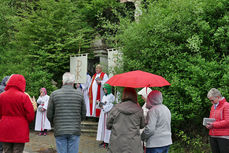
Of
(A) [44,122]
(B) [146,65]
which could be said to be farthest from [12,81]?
(A) [44,122]

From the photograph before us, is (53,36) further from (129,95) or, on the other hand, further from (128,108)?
(128,108)

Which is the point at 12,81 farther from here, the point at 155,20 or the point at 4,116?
the point at 155,20

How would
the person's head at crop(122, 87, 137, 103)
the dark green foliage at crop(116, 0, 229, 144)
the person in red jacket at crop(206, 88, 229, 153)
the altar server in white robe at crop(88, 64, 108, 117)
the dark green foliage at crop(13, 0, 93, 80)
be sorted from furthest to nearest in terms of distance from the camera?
the dark green foliage at crop(13, 0, 93, 80) < the altar server in white robe at crop(88, 64, 108, 117) < the dark green foliage at crop(116, 0, 229, 144) < the person in red jacket at crop(206, 88, 229, 153) < the person's head at crop(122, 87, 137, 103)

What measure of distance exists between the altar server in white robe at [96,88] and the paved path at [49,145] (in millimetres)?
1394

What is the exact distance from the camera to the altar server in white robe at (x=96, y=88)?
9695mm

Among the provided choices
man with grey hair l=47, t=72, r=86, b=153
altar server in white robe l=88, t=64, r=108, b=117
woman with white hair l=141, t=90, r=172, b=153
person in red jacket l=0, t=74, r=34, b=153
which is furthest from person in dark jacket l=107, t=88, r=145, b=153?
altar server in white robe l=88, t=64, r=108, b=117

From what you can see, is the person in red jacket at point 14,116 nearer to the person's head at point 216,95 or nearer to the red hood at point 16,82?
the red hood at point 16,82

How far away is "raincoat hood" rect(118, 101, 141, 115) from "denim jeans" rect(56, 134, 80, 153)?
1.30 meters

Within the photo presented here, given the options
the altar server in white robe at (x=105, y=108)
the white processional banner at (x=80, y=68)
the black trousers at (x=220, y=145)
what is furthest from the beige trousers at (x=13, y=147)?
the white processional banner at (x=80, y=68)

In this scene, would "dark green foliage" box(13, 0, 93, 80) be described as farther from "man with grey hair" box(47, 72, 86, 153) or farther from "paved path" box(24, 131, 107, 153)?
"man with grey hair" box(47, 72, 86, 153)

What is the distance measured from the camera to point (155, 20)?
6.44 m

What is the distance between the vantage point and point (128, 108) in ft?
11.8

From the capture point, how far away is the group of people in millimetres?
3607

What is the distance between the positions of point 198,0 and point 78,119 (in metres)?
4.91
